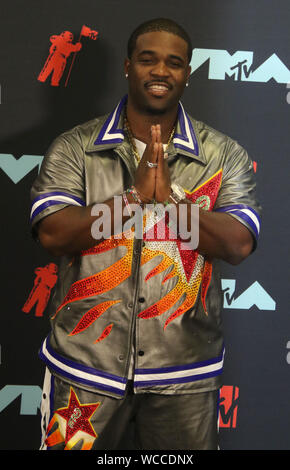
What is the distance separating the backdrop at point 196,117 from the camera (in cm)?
235

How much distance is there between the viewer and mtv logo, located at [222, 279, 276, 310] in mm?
2482

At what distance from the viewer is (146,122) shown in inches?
73.0

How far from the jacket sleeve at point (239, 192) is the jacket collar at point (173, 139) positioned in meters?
0.09

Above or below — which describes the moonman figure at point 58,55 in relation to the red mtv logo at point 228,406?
above

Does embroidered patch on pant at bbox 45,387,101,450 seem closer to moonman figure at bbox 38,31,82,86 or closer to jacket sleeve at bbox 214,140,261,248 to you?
jacket sleeve at bbox 214,140,261,248

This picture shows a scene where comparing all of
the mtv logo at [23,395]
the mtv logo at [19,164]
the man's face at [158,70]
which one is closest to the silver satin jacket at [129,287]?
the man's face at [158,70]

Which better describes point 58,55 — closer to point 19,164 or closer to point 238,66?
point 19,164

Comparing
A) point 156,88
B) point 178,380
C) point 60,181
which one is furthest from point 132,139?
point 178,380

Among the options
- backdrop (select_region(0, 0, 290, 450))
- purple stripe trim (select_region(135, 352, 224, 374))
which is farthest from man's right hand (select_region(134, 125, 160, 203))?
backdrop (select_region(0, 0, 290, 450))

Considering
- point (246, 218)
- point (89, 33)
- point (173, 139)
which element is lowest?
point (246, 218)

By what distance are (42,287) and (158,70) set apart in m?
1.07

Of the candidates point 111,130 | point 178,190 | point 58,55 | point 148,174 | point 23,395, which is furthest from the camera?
point 23,395

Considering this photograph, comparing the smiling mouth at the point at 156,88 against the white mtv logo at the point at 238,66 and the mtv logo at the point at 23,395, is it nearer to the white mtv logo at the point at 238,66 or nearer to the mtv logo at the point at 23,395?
the white mtv logo at the point at 238,66

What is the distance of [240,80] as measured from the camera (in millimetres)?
2404
